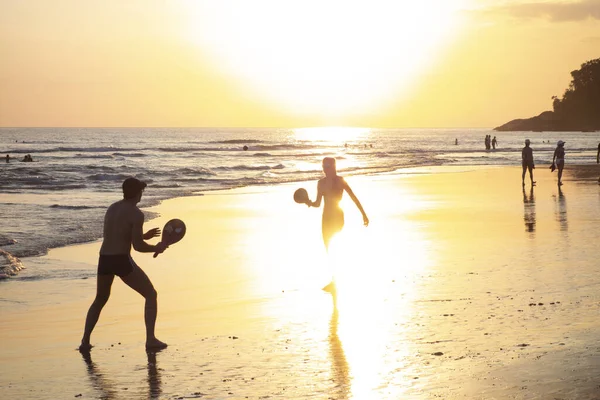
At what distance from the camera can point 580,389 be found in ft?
19.4

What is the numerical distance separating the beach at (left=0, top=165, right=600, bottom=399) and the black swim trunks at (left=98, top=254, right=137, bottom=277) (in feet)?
2.32

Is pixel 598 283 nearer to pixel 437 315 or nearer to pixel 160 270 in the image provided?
pixel 437 315

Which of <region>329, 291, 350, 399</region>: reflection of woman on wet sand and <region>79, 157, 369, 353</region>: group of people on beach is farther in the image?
<region>79, 157, 369, 353</region>: group of people on beach

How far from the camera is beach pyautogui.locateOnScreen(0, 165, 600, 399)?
6.40 metres

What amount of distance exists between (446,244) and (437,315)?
228 inches

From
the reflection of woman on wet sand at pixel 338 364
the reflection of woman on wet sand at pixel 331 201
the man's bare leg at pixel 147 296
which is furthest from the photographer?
the reflection of woman on wet sand at pixel 331 201

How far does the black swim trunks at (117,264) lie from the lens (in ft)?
25.7

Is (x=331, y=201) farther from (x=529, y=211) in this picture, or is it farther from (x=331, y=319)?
(x=529, y=211)

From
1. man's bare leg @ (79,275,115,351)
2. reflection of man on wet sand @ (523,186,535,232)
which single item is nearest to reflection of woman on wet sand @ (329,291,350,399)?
man's bare leg @ (79,275,115,351)

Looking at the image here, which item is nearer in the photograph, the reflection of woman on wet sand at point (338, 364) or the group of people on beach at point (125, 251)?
the reflection of woman on wet sand at point (338, 364)

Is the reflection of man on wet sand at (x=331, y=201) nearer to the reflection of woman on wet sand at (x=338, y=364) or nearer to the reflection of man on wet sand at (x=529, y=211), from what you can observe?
the reflection of woman on wet sand at (x=338, y=364)

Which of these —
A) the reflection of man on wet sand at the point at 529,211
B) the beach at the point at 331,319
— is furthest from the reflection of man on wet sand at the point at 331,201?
the reflection of man on wet sand at the point at 529,211

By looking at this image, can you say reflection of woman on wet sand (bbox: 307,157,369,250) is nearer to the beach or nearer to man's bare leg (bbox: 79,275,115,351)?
the beach

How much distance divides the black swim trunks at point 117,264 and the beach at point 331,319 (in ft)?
2.32
